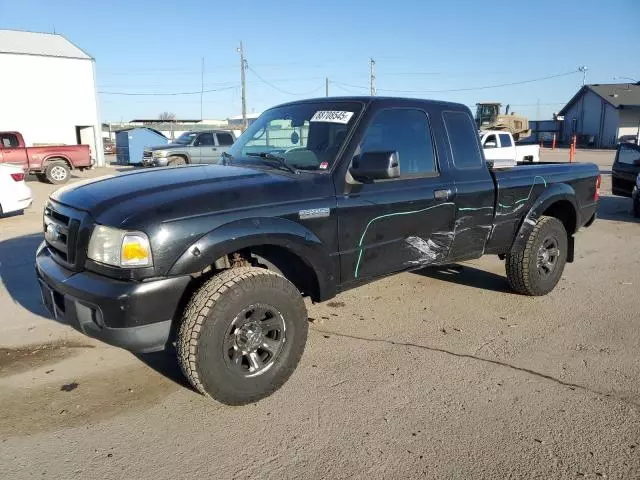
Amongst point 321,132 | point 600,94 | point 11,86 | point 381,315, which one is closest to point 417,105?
point 321,132

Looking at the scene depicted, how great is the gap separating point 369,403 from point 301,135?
2.05 m

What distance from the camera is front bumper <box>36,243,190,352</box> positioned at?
271 centimetres

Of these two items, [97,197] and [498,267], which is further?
[498,267]

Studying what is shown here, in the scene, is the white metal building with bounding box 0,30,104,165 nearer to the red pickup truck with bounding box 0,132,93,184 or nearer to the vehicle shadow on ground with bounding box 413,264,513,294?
the red pickup truck with bounding box 0,132,93,184

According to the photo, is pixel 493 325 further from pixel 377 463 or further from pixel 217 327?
pixel 217 327

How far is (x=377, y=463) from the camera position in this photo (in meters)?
2.61

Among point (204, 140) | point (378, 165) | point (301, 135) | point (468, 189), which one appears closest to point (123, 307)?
point (378, 165)

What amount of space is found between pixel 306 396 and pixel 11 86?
99.5 feet

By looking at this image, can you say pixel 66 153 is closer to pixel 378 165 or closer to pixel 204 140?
pixel 204 140

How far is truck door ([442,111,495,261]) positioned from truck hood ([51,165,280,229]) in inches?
67.0

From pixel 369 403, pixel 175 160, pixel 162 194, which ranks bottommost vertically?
pixel 369 403

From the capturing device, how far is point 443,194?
13.5ft

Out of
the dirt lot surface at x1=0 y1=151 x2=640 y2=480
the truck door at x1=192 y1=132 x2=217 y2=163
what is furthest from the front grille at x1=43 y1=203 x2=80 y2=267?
the truck door at x1=192 y1=132 x2=217 y2=163

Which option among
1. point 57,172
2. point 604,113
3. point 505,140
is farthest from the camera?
point 604,113
